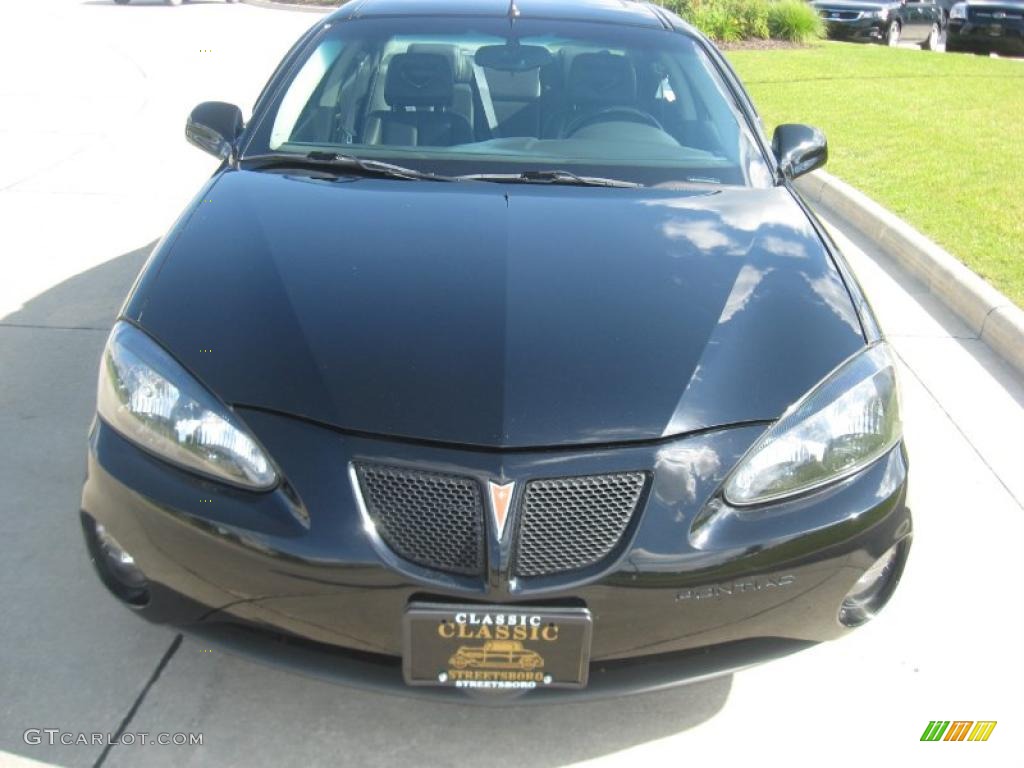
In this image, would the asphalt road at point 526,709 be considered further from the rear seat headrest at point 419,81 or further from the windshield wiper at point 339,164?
the rear seat headrest at point 419,81

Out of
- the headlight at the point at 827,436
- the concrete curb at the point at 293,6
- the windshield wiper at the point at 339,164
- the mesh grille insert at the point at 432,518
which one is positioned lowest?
the concrete curb at the point at 293,6

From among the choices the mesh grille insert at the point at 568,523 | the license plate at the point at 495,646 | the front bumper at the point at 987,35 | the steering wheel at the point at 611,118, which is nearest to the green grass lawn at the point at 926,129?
the steering wheel at the point at 611,118

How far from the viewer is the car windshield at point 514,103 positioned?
12.1ft

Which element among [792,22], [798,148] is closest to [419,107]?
[798,148]

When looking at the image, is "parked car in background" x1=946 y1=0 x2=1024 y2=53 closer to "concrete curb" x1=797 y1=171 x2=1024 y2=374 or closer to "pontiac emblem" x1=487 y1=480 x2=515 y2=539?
"concrete curb" x1=797 y1=171 x2=1024 y2=374

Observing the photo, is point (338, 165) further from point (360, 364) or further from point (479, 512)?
point (479, 512)

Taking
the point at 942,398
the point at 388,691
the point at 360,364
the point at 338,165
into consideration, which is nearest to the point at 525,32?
the point at 338,165

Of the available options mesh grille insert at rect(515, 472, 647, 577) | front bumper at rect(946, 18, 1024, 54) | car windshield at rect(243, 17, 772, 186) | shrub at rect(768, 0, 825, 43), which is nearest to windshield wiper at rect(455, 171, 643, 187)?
car windshield at rect(243, 17, 772, 186)

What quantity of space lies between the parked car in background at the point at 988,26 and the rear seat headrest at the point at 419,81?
17637mm

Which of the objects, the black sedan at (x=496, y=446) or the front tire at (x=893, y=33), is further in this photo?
the front tire at (x=893, y=33)

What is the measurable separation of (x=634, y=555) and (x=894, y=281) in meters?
4.50

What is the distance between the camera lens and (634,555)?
7.50ft

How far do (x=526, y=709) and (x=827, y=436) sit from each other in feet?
3.32

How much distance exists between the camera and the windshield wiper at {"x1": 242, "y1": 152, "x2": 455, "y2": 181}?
350 cm
